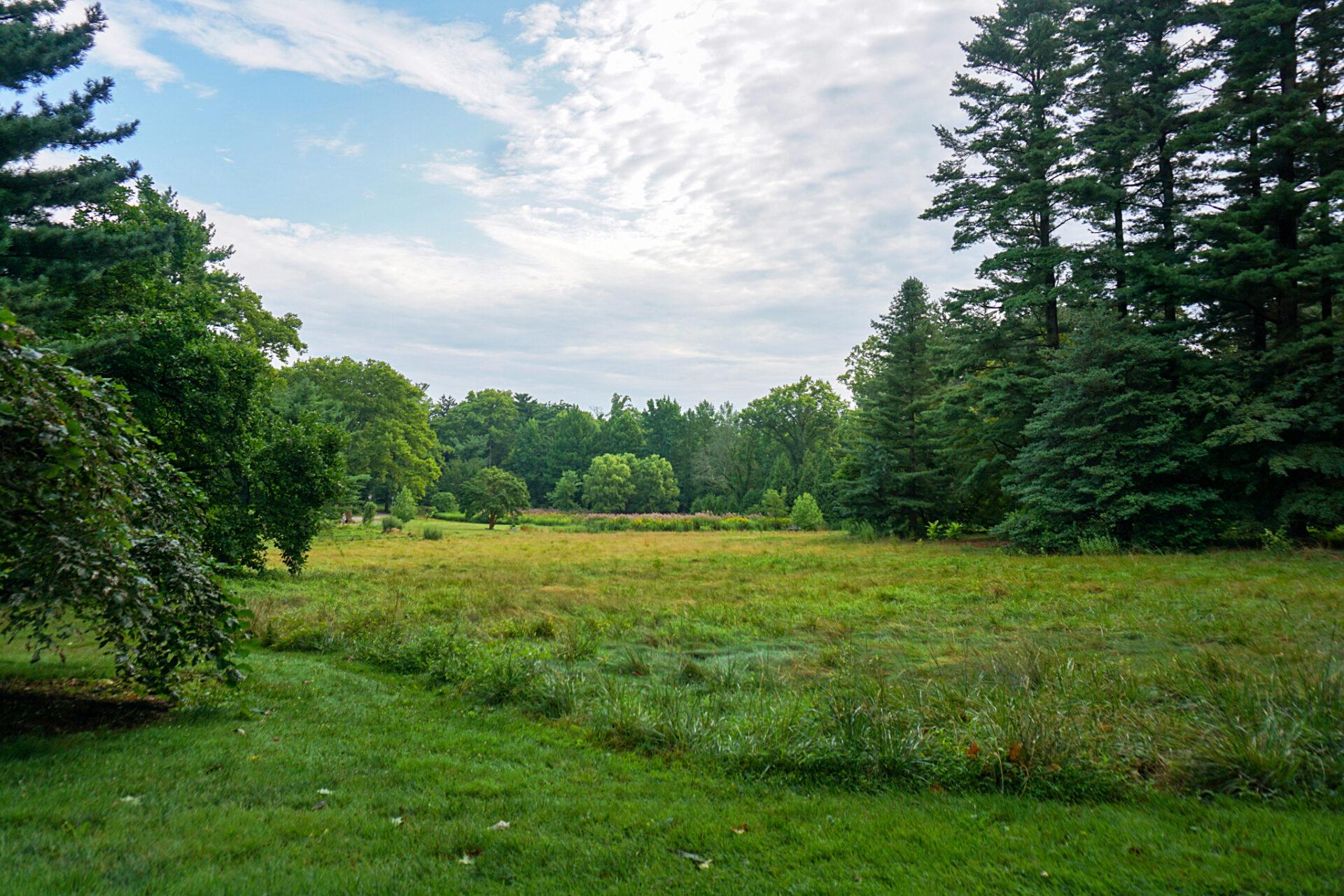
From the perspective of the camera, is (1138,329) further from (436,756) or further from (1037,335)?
(436,756)

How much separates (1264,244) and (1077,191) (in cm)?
500

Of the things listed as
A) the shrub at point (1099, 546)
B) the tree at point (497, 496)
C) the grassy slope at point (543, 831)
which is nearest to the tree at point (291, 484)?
the grassy slope at point (543, 831)

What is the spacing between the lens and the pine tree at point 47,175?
10711 millimetres

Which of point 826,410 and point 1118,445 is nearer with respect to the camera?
point 1118,445

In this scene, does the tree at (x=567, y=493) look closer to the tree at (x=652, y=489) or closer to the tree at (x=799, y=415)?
the tree at (x=652, y=489)

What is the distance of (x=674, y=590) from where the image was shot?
1454cm

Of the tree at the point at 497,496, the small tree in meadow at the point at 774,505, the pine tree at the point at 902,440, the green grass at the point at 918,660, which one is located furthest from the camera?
the small tree in meadow at the point at 774,505

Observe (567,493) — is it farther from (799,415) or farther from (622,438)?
(799,415)

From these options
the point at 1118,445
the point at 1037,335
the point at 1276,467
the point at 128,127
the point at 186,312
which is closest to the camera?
the point at 128,127

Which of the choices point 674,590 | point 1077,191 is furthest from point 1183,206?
point 674,590

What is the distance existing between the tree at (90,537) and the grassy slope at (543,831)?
30.5 inches

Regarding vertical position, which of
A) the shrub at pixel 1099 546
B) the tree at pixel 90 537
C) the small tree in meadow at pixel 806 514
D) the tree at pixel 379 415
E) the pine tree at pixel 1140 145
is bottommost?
the small tree in meadow at pixel 806 514

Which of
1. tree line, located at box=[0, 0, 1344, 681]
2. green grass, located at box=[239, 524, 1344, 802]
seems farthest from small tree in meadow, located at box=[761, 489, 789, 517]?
green grass, located at box=[239, 524, 1344, 802]

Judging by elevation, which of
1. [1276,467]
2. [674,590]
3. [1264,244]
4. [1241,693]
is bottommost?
[674,590]
